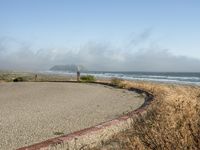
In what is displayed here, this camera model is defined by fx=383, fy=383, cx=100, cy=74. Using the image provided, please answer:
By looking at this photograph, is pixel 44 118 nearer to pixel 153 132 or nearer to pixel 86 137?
pixel 86 137

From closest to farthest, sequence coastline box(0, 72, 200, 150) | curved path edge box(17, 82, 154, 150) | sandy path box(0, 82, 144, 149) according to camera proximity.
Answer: coastline box(0, 72, 200, 150)
curved path edge box(17, 82, 154, 150)
sandy path box(0, 82, 144, 149)

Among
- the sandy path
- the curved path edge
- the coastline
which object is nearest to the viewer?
the coastline

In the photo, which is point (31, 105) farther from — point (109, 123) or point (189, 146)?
point (189, 146)

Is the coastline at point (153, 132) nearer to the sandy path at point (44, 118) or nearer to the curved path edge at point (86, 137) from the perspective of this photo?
the curved path edge at point (86, 137)

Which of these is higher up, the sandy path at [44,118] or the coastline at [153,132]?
the coastline at [153,132]

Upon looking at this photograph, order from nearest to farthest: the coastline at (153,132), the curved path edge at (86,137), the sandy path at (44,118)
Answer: the coastline at (153,132), the curved path edge at (86,137), the sandy path at (44,118)

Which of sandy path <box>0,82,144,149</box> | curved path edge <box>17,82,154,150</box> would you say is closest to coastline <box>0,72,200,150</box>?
curved path edge <box>17,82,154,150</box>

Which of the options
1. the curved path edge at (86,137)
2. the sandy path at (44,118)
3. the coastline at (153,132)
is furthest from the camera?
the sandy path at (44,118)

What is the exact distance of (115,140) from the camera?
7.92 meters

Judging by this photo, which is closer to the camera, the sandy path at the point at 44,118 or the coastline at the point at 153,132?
the coastline at the point at 153,132

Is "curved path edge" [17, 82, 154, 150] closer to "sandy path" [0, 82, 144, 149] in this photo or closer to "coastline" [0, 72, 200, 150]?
"coastline" [0, 72, 200, 150]

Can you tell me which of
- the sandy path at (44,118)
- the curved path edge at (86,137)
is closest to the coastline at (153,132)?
the curved path edge at (86,137)

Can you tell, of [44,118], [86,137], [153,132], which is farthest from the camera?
[44,118]

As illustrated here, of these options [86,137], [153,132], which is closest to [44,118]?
[86,137]
